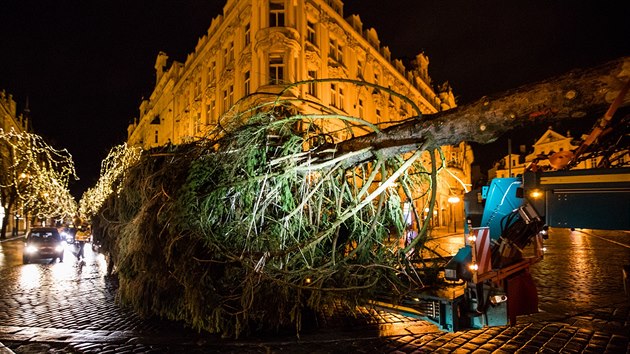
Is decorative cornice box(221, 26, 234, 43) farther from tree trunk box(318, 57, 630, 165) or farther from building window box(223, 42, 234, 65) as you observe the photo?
tree trunk box(318, 57, 630, 165)

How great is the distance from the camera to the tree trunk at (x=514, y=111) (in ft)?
10.5

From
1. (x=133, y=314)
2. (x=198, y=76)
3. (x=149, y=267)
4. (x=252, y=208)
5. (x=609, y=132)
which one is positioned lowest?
(x=133, y=314)

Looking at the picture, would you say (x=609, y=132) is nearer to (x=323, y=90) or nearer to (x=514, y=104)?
(x=514, y=104)

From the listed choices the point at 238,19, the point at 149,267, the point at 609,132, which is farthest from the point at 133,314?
the point at 238,19

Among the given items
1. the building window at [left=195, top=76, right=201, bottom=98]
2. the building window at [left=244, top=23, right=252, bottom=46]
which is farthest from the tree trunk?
the building window at [left=195, top=76, right=201, bottom=98]

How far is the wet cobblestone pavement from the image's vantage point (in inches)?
206

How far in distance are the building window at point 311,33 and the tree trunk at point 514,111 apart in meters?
20.5

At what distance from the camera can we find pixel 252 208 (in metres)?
6.00

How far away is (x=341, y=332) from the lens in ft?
19.5

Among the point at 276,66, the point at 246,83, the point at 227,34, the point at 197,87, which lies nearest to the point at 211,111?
the point at 197,87

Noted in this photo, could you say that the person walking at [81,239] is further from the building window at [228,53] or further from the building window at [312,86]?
the building window at [312,86]

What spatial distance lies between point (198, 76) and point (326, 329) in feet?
96.4

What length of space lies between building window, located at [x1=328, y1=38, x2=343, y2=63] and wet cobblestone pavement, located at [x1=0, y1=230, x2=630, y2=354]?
Result: 68.7 feet

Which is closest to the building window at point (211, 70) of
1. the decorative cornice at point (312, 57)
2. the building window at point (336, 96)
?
the decorative cornice at point (312, 57)
